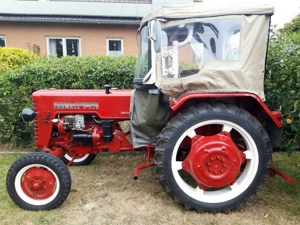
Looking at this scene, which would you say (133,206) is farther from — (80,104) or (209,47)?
(209,47)

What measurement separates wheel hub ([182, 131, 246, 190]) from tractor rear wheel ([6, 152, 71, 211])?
1279 millimetres

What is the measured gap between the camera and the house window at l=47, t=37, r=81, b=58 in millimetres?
10461

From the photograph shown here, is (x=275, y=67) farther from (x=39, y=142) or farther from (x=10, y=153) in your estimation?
(x=10, y=153)

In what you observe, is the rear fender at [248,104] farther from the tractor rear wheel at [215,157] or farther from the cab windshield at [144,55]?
the cab windshield at [144,55]

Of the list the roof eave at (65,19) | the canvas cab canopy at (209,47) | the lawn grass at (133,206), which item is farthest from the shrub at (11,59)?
the canvas cab canopy at (209,47)

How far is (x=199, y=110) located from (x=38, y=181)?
5.72 feet

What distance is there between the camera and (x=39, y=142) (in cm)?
326

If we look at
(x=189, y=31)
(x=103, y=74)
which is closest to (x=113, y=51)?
(x=103, y=74)

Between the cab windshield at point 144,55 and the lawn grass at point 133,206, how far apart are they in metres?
1.36

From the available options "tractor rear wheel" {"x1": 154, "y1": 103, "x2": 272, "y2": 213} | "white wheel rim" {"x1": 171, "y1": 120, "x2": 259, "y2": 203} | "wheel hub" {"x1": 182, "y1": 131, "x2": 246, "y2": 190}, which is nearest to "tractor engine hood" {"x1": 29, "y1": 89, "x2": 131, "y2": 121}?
"tractor rear wheel" {"x1": 154, "y1": 103, "x2": 272, "y2": 213}

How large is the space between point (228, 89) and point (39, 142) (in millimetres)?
2235

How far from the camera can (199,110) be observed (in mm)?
2607

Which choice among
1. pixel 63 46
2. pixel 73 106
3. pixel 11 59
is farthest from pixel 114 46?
pixel 73 106

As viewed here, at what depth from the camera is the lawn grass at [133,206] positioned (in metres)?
2.62
